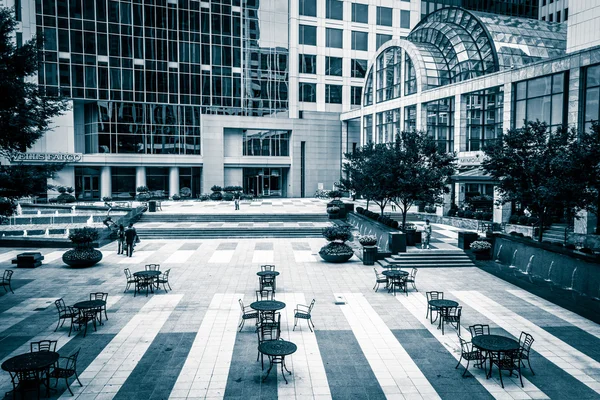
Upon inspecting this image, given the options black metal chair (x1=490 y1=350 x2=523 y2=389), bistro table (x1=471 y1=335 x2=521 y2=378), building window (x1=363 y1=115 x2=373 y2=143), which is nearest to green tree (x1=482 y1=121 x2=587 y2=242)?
bistro table (x1=471 y1=335 x2=521 y2=378)

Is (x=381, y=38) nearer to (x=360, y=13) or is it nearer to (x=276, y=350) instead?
(x=360, y=13)

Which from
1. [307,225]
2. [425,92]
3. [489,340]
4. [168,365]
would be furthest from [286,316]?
[425,92]

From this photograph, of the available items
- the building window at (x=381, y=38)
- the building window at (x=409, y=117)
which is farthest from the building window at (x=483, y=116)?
the building window at (x=381, y=38)

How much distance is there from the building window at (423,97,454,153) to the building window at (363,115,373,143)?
10.7 meters

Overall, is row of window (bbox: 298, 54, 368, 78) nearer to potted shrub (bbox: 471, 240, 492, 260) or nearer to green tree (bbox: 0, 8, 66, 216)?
potted shrub (bbox: 471, 240, 492, 260)

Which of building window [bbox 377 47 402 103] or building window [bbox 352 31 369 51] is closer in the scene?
building window [bbox 377 47 402 103]

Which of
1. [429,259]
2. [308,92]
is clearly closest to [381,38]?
[308,92]

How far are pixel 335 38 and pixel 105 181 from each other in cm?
3460

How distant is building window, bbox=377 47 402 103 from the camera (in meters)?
47.9

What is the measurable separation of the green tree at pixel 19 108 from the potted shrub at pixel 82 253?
6.95 metres

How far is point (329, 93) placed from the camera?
6122 cm

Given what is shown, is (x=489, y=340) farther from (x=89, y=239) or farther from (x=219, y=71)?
(x=219, y=71)

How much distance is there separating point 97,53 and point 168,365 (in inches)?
2078

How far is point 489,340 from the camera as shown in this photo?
10.9 meters
